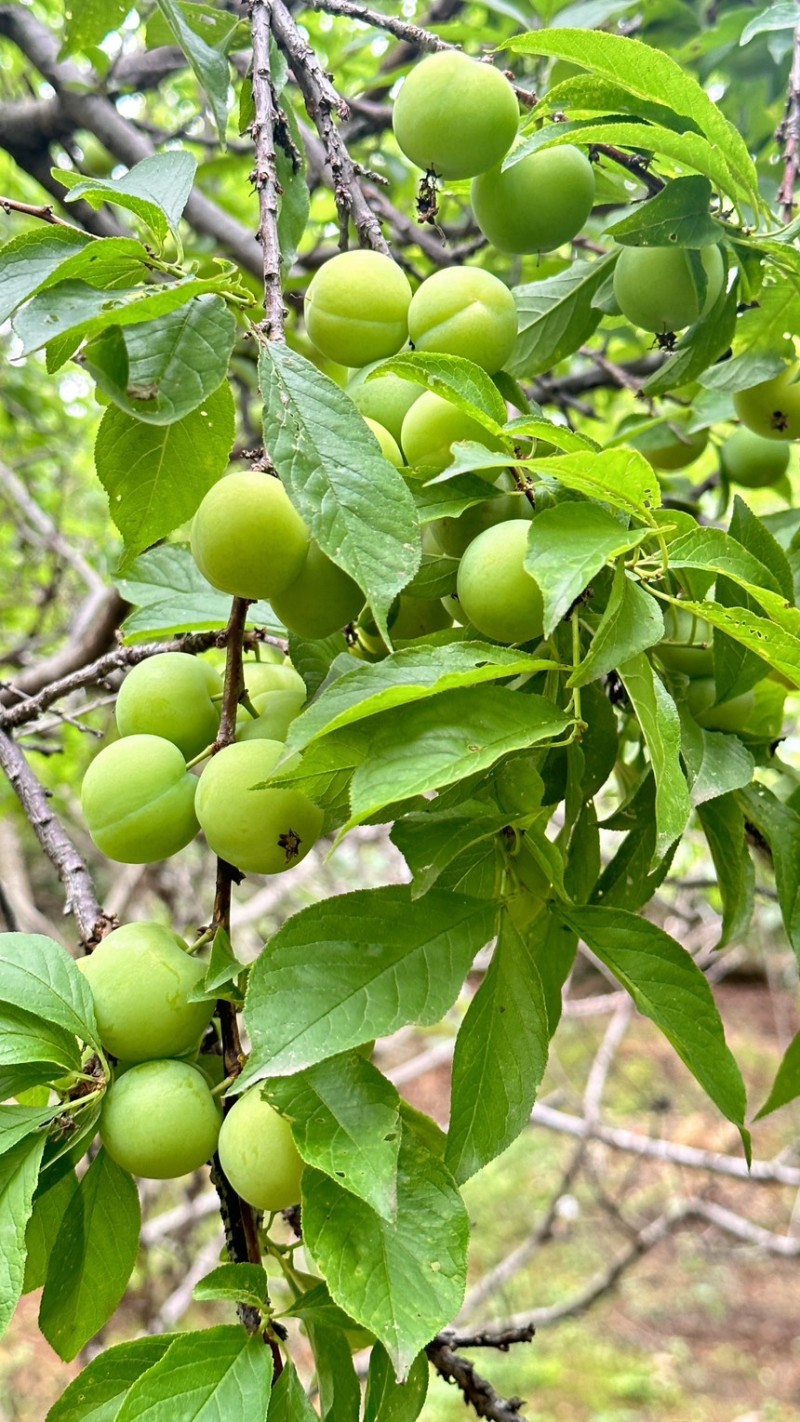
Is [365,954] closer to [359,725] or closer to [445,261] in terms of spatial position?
[359,725]

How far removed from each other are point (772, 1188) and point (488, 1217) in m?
1.57

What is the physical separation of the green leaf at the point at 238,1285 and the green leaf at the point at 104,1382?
72 millimetres

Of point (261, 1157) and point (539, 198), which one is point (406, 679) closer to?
point (261, 1157)

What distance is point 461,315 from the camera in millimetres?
809

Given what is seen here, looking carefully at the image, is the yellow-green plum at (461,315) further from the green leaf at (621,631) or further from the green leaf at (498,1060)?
the green leaf at (498,1060)

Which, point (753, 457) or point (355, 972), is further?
point (753, 457)

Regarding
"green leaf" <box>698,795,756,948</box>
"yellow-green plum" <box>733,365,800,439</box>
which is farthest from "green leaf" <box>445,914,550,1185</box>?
"yellow-green plum" <box>733,365,800,439</box>

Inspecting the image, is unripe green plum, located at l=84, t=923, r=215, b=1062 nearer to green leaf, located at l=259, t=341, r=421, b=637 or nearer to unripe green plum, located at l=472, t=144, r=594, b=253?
green leaf, located at l=259, t=341, r=421, b=637

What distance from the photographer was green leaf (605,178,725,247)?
0.84 m

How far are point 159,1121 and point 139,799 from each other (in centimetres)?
23

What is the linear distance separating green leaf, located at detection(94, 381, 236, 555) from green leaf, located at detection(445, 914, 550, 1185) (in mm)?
396

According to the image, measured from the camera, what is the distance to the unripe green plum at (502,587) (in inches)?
27.1

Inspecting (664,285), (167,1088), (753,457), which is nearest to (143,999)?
(167,1088)

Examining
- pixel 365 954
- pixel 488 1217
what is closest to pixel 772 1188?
pixel 488 1217
